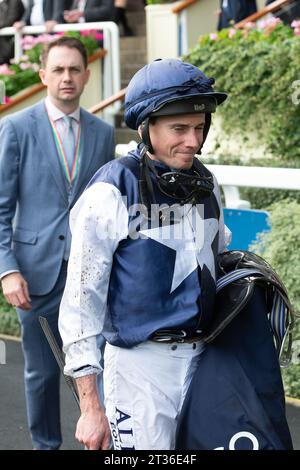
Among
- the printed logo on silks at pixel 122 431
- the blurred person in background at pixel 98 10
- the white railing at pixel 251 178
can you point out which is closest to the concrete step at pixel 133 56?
the blurred person in background at pixel 98 10

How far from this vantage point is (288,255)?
5.67 metres

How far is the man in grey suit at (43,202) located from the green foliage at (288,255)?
1297 millimetres

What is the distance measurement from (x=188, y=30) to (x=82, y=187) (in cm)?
864

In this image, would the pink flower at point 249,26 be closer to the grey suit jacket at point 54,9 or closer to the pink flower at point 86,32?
the pink flower at point 86,32

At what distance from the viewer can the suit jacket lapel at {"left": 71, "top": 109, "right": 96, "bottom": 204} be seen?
4.90 meters

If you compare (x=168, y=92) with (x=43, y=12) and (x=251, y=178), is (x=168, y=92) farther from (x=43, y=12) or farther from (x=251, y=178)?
(x=43, y=12)

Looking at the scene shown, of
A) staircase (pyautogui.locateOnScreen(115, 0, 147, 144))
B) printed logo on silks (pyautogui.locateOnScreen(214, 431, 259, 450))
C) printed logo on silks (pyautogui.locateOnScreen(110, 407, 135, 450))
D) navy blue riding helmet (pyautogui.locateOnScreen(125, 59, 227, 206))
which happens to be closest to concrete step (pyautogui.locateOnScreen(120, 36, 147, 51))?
staircase (pyautogui.locateOnScreen(115, 0, 147, 144))

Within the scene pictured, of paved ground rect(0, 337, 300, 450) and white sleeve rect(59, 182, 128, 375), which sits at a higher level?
white sleeve rect(59, 182, 128, 375)

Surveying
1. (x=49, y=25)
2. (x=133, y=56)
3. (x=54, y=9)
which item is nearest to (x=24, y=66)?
(x=49, y=25)

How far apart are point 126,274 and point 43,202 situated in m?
1.83

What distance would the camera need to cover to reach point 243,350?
3.07 metres

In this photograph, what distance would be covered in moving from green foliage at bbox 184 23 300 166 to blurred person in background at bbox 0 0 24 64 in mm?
5271

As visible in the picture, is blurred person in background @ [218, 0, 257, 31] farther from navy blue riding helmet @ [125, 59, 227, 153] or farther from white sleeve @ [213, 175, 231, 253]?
navy blue riding helmet @ [125, 59, 227, 153]

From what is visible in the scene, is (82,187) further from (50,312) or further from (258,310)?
(258,310)
